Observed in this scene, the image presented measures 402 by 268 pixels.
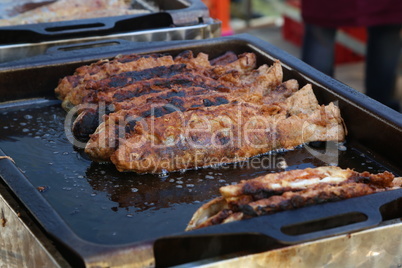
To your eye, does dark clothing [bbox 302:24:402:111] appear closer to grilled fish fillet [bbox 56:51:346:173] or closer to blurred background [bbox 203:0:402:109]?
blurred background [bbox 203:0:402:109]

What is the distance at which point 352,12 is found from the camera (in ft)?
19.9

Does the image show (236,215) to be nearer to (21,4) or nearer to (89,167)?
(89,167)

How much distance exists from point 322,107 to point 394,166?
485mm

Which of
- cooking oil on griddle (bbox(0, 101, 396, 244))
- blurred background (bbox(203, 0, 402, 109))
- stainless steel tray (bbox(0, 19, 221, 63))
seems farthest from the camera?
blurred background (bbox(203, 0, 402, 109))

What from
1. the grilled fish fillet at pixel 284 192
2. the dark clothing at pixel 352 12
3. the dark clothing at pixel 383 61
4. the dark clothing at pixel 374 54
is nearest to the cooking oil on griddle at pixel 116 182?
the grilled fish fillet at pixel 284 192

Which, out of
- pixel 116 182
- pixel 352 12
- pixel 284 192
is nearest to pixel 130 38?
pixel 116 182

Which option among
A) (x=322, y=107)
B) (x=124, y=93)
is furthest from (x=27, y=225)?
(x=322, y=107)

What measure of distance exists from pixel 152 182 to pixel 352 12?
4251mm

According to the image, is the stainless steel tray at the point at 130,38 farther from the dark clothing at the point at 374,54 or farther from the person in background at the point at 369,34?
the dark clothing at the point at 374,54

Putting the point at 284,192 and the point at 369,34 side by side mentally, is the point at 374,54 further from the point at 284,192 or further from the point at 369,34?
the point at 284,192

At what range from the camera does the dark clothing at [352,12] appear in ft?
19.7

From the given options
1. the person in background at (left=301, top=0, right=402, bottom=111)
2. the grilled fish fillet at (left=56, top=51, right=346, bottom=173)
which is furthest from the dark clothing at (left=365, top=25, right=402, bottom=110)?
the grilled fish fillet at (left=56, top=51, right=346, bottom=173)

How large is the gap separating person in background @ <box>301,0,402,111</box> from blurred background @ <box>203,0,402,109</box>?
479mm

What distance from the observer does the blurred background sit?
7.58 m
